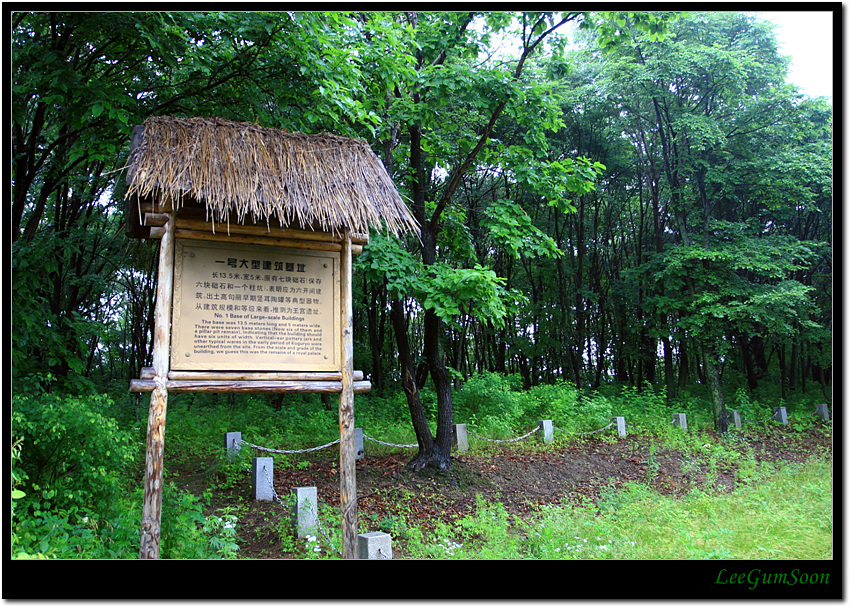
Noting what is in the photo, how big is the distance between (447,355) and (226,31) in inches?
675

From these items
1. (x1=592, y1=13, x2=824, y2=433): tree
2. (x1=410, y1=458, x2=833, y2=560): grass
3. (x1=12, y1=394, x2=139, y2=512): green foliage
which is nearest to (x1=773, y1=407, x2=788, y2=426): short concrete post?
(x1=592, y1=13, x2=824, y2=433): tree

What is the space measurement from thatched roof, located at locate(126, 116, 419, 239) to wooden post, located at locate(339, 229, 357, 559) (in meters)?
0.39

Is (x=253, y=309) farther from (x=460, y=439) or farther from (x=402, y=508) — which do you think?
(x=460, y=439)

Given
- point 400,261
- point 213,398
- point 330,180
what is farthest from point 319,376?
point 213,398

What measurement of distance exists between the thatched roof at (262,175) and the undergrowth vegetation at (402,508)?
2419 millimetres

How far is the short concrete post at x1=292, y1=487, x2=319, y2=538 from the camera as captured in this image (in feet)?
19.6

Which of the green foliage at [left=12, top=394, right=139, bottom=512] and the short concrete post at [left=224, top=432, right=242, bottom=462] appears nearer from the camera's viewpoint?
the green foliage at [left=12, top=394, right=139, bottom=512]

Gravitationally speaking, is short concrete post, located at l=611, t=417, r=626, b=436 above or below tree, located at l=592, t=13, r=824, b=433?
below

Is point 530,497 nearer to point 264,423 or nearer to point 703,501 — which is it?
point 703,501

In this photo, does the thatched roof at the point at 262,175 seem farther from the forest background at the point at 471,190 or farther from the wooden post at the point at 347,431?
the forest background at the point at 471,190

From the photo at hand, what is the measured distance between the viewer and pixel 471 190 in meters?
17.5

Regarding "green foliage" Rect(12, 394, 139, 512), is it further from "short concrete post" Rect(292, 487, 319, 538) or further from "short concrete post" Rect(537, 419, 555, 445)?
"short concrete post" Rect(537, 419, 555, 445)

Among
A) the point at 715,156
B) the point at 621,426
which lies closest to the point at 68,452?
the point at 621,426

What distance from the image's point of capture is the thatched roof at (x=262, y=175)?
15.1ft
